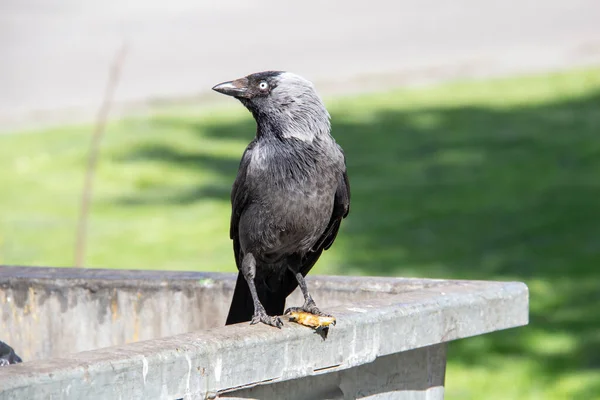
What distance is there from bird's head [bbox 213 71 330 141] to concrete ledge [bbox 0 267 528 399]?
0.62m

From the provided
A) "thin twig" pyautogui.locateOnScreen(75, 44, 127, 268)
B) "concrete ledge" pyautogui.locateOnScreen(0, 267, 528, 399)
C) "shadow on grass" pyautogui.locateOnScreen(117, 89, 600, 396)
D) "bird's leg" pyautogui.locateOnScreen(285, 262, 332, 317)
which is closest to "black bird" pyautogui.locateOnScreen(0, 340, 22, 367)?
"concrete ledge" pyautogui.locateOnScreen(0, 267, 528, 399)

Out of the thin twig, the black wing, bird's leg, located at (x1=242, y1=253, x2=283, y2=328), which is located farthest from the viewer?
the thin twig

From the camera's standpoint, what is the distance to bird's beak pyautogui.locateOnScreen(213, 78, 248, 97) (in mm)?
3838

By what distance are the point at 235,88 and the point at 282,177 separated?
0.38m

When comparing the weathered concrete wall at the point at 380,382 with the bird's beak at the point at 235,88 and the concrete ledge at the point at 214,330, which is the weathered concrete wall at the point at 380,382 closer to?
the concrete ledge at the point at 214,330

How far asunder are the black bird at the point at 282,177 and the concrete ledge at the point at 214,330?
20 centimetres

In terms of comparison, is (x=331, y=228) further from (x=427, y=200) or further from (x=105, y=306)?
(x=427, y=200)

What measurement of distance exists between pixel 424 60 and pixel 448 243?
7.47 m

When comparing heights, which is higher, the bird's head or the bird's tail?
the bird's head

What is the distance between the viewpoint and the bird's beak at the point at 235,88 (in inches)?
151

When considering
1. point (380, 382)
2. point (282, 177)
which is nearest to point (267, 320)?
point (380, 382)

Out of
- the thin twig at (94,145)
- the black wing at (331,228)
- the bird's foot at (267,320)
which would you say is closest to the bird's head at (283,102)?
the black wing at (331,228)

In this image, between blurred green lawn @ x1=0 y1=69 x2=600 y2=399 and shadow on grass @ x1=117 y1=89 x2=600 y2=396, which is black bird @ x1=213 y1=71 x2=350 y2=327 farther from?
shadow on grass @ x1=117 y1=89 x2=600 y2=396

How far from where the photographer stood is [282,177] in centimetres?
379
